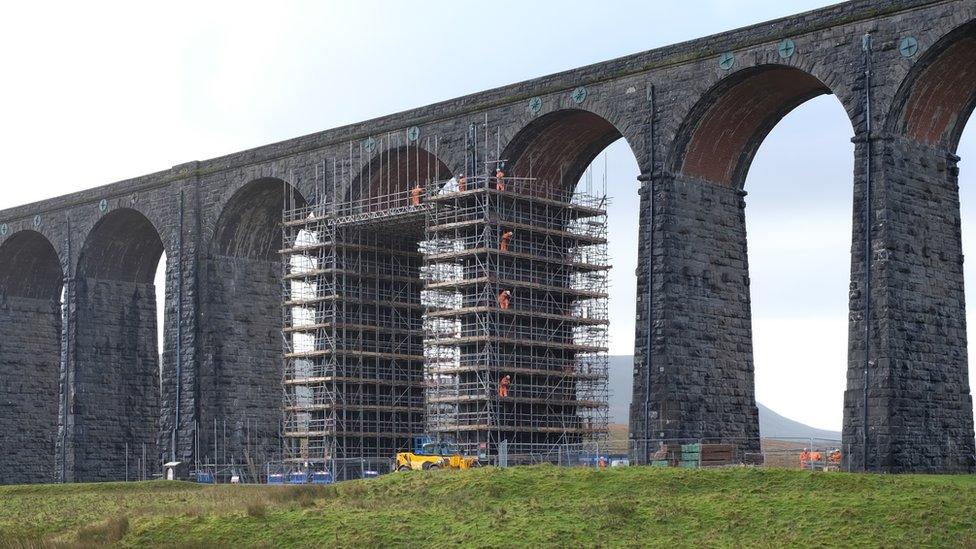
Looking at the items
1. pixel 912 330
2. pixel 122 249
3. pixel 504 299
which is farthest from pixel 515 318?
pixel 122 249

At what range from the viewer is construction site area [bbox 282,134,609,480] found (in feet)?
161

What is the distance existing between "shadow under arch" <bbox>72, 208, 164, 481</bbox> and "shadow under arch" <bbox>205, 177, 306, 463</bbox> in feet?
20.1

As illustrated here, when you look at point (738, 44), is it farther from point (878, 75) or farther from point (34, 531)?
point (34, 531)

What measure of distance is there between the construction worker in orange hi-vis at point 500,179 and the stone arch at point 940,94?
13.7 m

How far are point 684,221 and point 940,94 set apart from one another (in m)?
8.26

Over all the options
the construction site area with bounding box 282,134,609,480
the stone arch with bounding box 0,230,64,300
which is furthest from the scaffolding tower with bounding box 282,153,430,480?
the stone arch with bounding box 0,230,64,300

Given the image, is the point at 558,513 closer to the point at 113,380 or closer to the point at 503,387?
the point at 503,387

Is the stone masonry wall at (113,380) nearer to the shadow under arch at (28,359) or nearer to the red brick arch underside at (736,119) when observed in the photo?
the shadow under arch at (28,359)

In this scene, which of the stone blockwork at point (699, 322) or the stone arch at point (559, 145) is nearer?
the stone blockwork at point (699, 322)

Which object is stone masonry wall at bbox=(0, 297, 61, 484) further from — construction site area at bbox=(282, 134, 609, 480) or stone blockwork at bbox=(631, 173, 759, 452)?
stone blockwork at bbox=(631, 173, 759, 452)

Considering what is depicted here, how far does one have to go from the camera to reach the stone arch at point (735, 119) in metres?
43.6

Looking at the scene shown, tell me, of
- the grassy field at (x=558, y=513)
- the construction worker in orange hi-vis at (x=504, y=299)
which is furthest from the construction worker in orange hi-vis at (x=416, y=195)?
the grassy field at (x=558, y=513)

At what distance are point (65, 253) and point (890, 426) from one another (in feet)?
132

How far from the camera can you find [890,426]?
1501 inches
